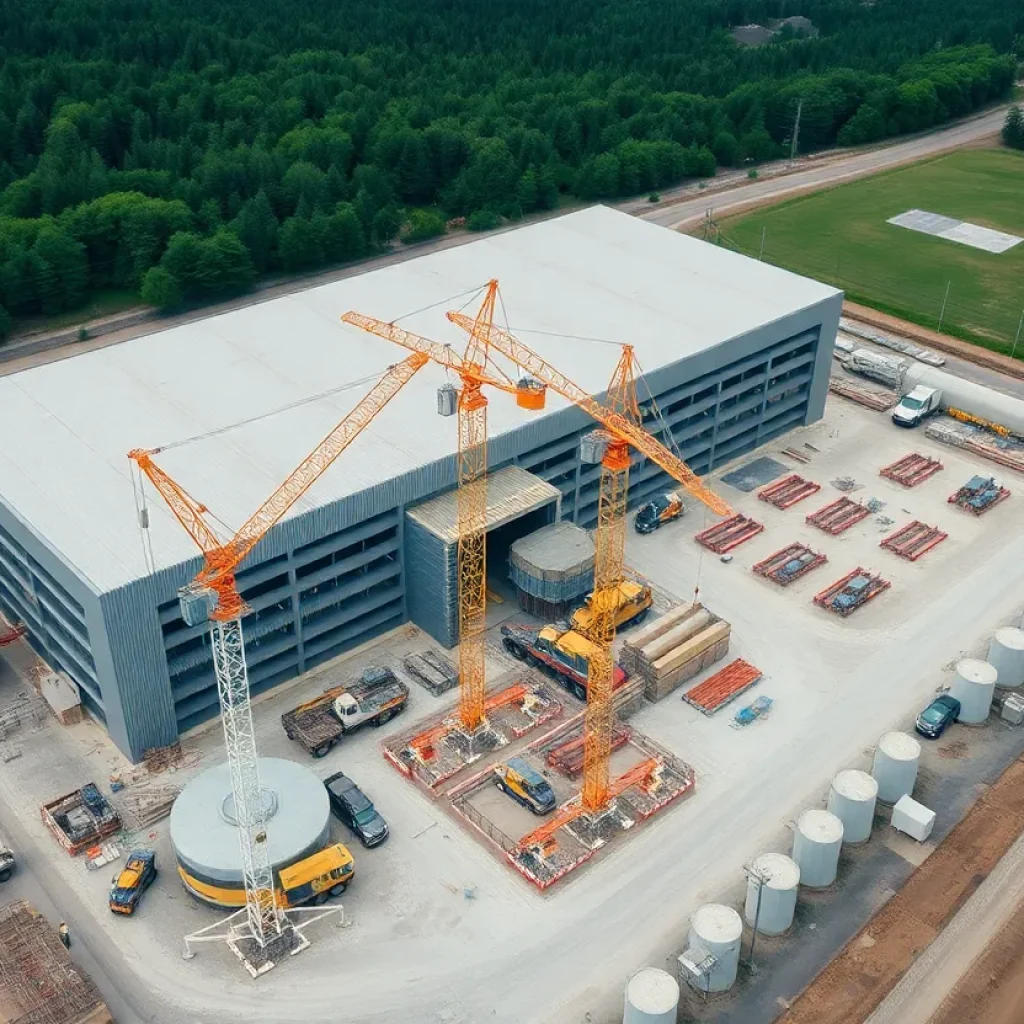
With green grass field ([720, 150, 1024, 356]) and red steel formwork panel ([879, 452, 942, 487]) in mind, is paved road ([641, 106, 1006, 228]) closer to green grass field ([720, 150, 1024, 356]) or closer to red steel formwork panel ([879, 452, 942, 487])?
green grass field ([720, 150, 1024, 356])

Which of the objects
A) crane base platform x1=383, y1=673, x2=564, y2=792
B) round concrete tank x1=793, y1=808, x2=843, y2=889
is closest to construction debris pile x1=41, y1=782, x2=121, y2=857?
crane base platform x1=383, y1=673, x2=564, y2=792

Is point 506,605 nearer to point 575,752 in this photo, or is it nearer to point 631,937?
point 575,752

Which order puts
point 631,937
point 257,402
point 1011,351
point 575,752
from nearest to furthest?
point 631,937
point 575,752
point 257,402
point 1011,351

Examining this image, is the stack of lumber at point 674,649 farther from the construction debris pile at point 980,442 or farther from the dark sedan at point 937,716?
the construction debris pile at point 980,442

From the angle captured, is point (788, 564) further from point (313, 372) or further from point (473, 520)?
point (313, 372)

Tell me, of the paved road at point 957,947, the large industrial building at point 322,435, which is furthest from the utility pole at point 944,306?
the paved road at point 957,947

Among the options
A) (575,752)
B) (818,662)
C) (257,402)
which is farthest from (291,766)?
(818,662)

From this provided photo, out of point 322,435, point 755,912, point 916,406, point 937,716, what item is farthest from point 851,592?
point 322,435
